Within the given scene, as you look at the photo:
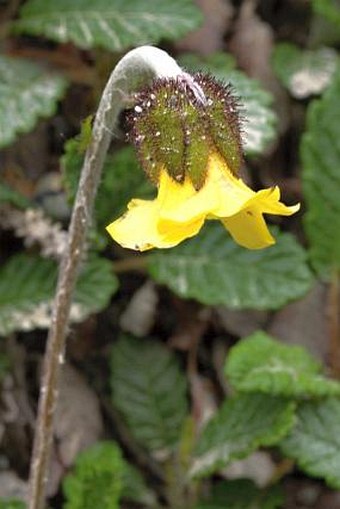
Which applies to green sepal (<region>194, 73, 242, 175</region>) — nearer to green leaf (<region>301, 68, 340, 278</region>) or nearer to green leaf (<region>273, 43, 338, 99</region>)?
green leaf (<region>301, 68, 340, 278</region>)

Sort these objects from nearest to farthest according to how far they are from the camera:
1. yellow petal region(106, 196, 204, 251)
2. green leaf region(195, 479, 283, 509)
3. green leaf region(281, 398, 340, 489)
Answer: yellow petal region(106, 196, 204, 251) → green leaf region(281, 398, 340, 489) → green leaf region(195, 479, 283, 509)

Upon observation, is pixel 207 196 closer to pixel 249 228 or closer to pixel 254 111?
pixel 249 228

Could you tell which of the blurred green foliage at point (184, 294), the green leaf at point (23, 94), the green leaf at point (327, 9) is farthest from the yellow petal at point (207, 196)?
the green leaf at point (327, 9)

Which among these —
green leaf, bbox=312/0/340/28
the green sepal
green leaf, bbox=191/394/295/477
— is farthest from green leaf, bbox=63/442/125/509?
green leaf, bbox=312/0/340/28

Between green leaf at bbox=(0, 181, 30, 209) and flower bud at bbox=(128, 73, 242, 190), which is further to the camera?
green leaf at bbox=(0, 181, 30, 209)

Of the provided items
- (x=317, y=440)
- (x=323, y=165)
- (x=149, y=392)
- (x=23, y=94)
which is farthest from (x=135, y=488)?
(x=23, y=94)

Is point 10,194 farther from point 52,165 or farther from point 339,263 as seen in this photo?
point 339,263
